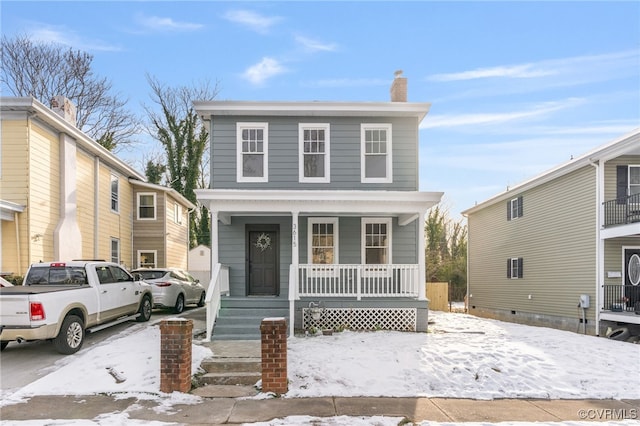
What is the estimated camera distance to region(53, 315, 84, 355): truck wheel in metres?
7.71

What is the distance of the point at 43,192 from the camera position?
485 inches

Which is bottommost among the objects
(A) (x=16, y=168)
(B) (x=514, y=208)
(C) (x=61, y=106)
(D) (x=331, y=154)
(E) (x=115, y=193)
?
(B) (x=514, y=208)

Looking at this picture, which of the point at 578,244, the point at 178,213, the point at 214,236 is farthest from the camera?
the point at 178,213

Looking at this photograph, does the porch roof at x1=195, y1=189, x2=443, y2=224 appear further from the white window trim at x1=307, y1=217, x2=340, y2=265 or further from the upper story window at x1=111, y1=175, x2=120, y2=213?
the upper story window at x1=111, y1=175, x2=120, y2=213

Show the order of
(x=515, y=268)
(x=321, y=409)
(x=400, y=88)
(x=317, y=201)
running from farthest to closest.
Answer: (x=515, y=268) → (x=400, y=88) → (x=317, y=201) → (x=321, y=409)

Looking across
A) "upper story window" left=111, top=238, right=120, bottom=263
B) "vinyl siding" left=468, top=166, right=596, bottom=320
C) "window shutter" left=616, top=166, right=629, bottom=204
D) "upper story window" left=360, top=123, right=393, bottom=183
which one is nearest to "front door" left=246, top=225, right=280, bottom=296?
"upper story window" left=360, top=123, right=393, bottom=183

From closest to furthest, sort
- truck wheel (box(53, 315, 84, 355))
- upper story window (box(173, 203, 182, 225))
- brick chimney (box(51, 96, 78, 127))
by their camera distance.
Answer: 1. truck wheel (box(53, 315, 84, 355))
2. brick chimney (box(51, 96, 78, 127))
3. upper story window (box(173, 203, 182, 225))

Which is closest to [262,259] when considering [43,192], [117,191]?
[43,192]

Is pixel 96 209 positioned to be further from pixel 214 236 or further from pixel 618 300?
pixel 618 300

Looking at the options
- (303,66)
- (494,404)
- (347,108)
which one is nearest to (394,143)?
(347,108)

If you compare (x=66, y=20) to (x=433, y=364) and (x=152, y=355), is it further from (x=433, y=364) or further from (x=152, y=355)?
(x=433, y=364)

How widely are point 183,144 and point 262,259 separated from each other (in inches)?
771

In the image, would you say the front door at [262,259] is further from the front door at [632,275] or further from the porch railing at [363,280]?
the front door at [632,275]

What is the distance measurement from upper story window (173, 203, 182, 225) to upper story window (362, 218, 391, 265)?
11875 millimetres
